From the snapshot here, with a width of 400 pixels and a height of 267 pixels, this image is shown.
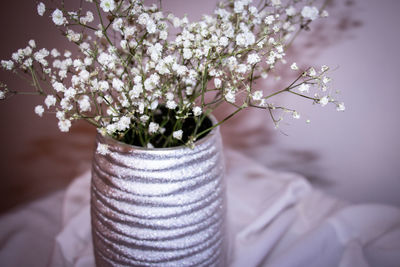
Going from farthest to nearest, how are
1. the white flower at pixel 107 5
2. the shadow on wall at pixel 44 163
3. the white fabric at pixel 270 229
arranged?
1. the shadow on wall at pixel 44 163
2. the white fabric at pixel 270 229
3. the white flower at pixel 107 5

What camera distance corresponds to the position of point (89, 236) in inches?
26.6

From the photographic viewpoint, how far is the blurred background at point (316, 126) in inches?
27.5

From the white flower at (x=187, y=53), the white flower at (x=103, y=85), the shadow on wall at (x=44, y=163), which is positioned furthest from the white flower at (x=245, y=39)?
the shadow on wall at (x=44, y=163)

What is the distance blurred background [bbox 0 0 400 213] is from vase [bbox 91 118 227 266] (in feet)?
1.36

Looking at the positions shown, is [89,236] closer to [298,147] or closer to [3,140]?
[3,140]

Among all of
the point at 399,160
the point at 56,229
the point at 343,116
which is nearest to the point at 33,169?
the point at 56,229

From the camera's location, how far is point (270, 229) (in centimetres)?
67

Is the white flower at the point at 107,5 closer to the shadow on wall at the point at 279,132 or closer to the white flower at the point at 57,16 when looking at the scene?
the white flower at the point at 57,16

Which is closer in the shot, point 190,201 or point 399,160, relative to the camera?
point 190,201

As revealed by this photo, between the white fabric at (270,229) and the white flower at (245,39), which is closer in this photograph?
the white flower at (245,39)

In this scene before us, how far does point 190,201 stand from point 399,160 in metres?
0.56

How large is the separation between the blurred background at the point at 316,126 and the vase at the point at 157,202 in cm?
41

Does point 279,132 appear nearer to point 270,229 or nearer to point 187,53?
point 270,229

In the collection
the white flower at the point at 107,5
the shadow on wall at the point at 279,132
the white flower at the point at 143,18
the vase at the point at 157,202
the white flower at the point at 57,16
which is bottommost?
the vase at the point at 157,202
